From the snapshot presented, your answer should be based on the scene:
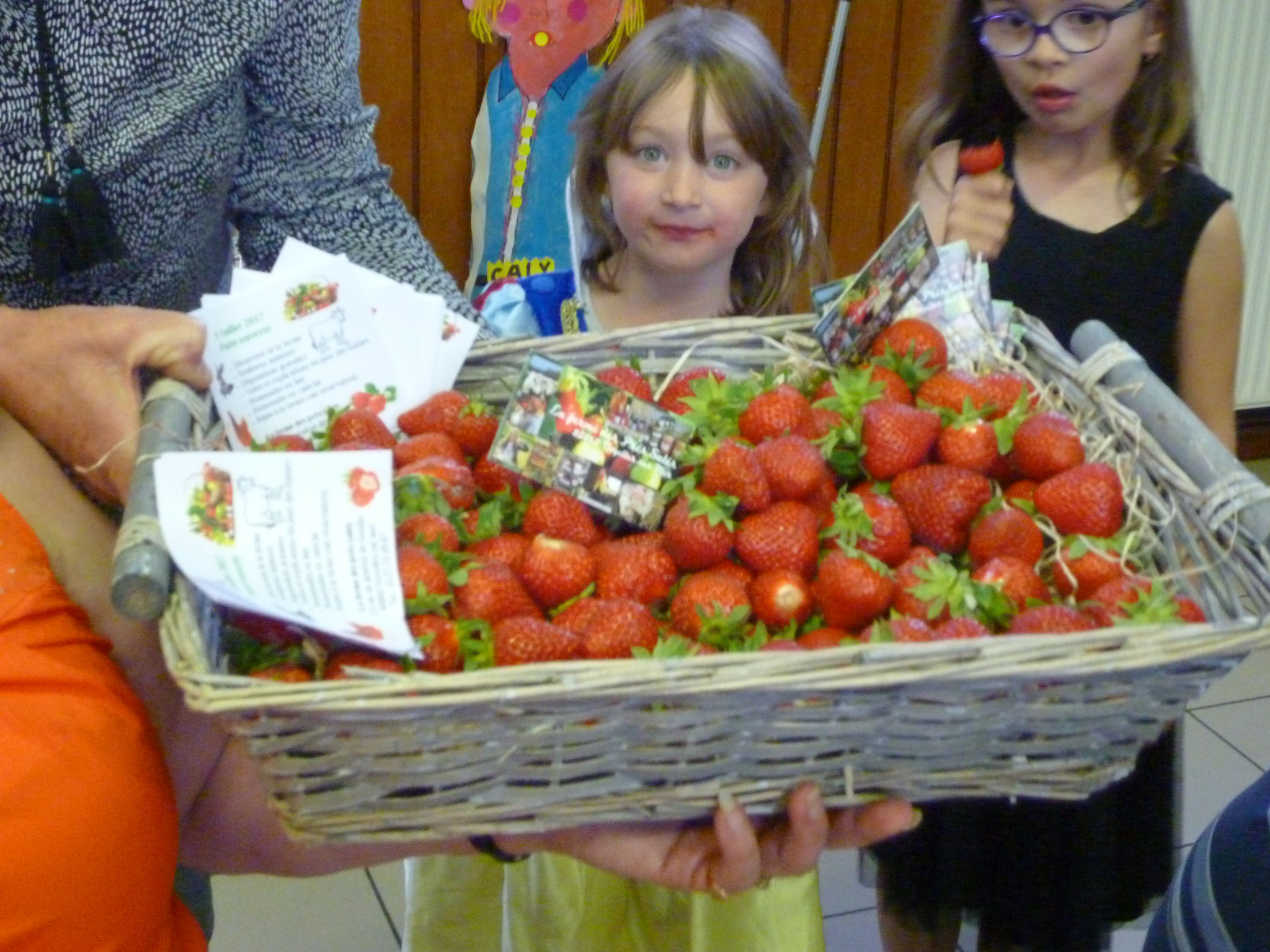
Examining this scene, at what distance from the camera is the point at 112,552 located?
0.96m

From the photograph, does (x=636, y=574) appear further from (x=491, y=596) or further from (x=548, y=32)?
(x=548, y=32)

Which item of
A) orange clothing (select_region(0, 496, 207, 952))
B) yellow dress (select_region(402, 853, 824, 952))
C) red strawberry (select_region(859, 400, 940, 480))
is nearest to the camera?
orange clothing (select_region(0, 496, 207, 952))

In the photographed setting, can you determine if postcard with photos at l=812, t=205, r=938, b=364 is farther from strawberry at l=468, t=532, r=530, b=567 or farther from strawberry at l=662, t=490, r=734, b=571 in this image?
strawberry at l=468, t=532, r=530, b=567

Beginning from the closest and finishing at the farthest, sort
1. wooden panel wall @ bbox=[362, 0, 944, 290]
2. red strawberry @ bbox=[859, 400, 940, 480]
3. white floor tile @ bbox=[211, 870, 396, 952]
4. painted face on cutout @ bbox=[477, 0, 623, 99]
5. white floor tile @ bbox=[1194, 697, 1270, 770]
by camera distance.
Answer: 1. red strawberry @ bbox=[859, 400, 940, 480]
2. white floor tile @ bbox=[211, 870, 396, 952]
3. white floor tile @ bbox=[1194, 697, 1270, 770]
4. painted face on cutout @ bbox=[477, 0, 623, 99]
5. wooden panel wall @ bbox=[362, 0, 944, 290]

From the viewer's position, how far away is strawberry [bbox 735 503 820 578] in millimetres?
1033

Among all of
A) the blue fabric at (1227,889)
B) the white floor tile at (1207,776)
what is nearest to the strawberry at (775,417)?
the blue fabric at (1227,889)

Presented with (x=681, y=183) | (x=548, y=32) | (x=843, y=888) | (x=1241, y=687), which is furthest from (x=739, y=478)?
(x=1241, y=687)

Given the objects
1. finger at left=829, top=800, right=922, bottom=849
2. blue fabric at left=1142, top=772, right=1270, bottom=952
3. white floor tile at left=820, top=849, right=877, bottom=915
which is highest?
finger at left=829, top=800, right=922, bottom=849

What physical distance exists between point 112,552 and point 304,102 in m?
0.57

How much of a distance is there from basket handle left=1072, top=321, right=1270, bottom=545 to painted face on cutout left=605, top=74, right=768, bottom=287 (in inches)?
23.9

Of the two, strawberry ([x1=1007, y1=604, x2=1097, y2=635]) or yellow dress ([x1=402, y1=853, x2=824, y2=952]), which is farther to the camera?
yellow dress ([x1=402, y1=853, x2=824, y2=952])

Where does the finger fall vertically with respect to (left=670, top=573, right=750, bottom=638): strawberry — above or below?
below

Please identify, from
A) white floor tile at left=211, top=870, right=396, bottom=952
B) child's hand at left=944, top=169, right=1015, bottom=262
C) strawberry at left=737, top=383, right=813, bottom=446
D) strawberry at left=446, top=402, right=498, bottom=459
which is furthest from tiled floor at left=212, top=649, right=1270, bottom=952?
strawberry at left=446, top=402, right=498, bottom=459

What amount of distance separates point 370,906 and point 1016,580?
144cm
